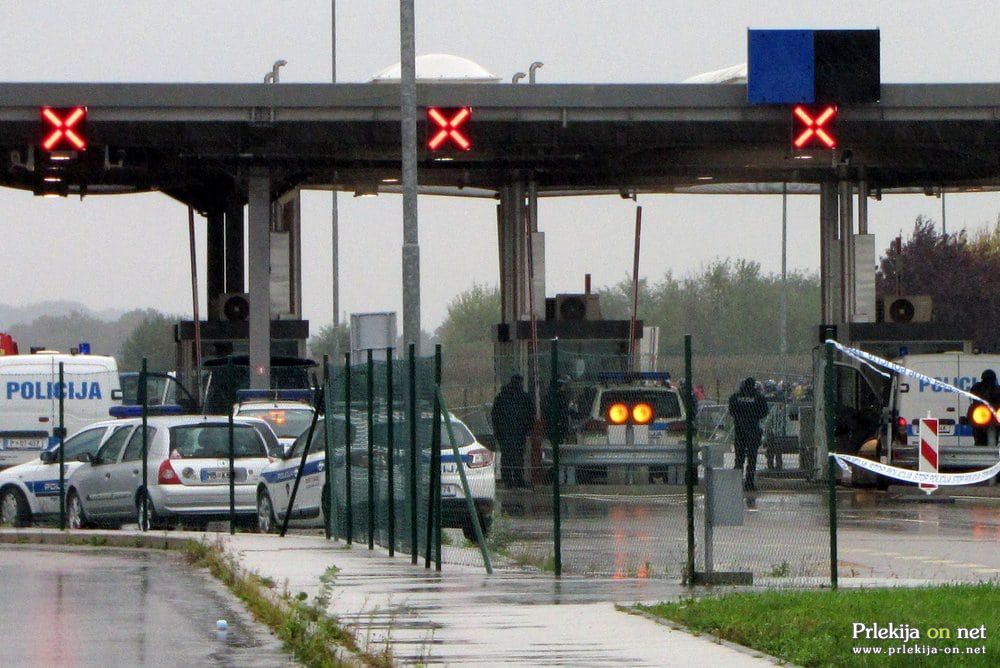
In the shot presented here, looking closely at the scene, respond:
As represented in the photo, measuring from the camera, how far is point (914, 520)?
82.1 feet

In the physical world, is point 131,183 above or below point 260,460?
above

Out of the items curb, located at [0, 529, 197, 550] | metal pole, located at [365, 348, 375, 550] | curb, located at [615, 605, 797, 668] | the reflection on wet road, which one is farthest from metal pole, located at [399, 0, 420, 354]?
curb, located at [615, 605, 797, 668]

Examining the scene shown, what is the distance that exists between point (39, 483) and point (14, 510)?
1.90ft

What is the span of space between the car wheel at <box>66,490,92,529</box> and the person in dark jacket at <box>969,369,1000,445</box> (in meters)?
14.2

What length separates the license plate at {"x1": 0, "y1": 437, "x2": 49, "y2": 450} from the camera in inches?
1112

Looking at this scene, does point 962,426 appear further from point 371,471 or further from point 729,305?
point 729,305

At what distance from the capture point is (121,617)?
1385cm

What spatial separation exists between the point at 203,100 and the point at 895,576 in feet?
56.4

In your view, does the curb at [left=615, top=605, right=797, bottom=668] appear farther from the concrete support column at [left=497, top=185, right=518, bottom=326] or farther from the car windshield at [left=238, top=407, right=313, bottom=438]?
the concrete support column at [left=497, top=185, right=518, bottom=326]

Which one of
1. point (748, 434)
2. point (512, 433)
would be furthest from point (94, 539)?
point (748, 434)

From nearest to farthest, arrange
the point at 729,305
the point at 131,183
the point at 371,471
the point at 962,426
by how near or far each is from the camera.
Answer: the point at 371,471 → the point at 962,426 → the point at 131,183 → the point at 729,305

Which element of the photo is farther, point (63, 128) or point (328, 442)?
point (63, 128)

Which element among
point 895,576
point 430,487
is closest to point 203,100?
point 430,487

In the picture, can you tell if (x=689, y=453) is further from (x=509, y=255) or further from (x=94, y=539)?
(x=509, y=255)
